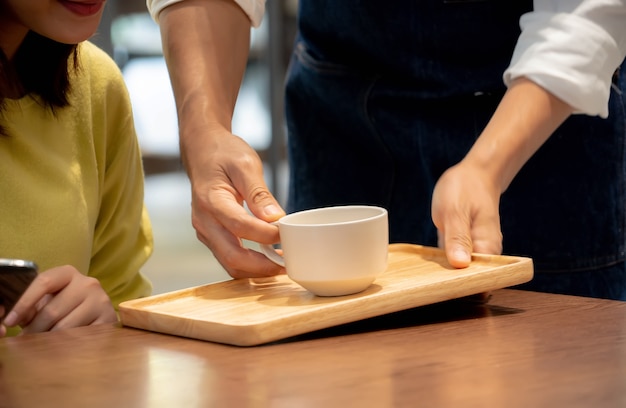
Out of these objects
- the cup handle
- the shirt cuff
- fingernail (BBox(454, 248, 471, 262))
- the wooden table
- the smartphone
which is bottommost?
the wooden table

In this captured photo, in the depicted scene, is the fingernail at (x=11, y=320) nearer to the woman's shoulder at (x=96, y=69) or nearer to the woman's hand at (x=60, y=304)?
the woman's hand at (x=60, y=304)

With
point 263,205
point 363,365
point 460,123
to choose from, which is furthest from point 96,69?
point 363,365

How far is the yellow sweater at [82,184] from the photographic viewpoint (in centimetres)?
137

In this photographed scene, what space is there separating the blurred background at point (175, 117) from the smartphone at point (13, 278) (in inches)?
127

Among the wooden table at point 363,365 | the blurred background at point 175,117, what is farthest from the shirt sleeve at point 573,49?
the blurred background at point 175,117

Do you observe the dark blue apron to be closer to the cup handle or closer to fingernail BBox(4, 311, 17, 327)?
the cup handle

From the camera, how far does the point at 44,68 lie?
150 centimetres

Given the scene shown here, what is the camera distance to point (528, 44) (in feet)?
4.62

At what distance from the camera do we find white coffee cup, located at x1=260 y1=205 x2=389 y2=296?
41.4 inches

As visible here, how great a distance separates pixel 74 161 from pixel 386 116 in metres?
0.54

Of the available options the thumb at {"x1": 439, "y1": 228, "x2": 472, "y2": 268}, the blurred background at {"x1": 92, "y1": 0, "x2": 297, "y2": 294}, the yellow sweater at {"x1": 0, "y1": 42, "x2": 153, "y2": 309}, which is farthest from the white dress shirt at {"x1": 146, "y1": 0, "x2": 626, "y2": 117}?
the blurred background at {"x1": 92, "y1": 0, "x2": 297, "y2": 294}

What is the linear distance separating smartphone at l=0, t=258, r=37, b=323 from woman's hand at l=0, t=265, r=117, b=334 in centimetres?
23

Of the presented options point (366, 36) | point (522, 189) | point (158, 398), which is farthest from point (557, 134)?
point (158, 398)

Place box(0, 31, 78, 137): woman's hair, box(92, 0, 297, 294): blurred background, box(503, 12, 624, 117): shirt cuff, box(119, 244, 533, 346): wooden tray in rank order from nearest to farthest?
1. box(119, 244, 533, 346): wooden tray
2. box(503, 12, 624, 117): shirt cuff
3. box(0, 31, 78, 137): woman's hair
4. box(92, 0, 297, 294): blurred background
